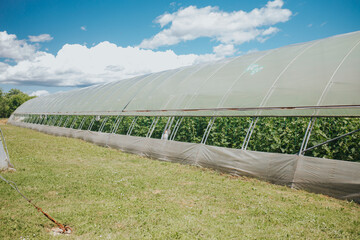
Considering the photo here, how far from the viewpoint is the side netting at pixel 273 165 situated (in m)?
6.61

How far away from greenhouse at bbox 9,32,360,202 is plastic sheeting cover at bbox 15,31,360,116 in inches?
1.5

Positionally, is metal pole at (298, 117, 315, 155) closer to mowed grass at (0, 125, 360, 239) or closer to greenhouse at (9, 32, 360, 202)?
greenhouse at (9, 32, 360, 202)

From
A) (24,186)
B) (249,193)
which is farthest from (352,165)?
(24,186)

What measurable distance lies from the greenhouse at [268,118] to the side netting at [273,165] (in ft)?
0.08

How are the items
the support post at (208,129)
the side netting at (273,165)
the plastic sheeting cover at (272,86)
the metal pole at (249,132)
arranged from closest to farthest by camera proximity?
the side netting at (273,165)
the plastic sheeting cover at (272,86)
the metal pole at (249,132)
the support post at (208,129)

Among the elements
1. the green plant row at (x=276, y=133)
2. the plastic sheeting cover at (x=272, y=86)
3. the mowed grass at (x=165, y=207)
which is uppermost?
the plastic sheeting cover at (x=272, y=86)

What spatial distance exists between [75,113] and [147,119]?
1178cm

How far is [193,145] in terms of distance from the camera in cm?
1061

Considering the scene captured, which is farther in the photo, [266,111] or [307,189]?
[266,111]

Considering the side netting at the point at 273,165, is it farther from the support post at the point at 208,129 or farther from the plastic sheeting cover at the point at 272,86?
the plastic sheeting cover at the point at 272,86

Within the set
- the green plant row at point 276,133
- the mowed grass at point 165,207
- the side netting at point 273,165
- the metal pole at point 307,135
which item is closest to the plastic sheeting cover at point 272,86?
the metal pole at point 307,135

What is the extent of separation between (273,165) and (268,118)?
218 cm

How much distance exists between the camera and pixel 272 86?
10.2m

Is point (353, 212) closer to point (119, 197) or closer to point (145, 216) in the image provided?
point (145, 216)
